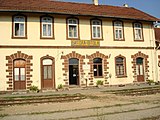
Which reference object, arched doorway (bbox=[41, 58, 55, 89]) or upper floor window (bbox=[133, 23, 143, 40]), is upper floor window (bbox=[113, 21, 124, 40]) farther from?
arched doorway (bbox=[41, 58, 55, 89])

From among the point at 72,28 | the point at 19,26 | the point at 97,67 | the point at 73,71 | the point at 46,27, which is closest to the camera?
the point at 19,26

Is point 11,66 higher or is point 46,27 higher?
point 46,27

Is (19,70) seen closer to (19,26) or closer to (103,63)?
(19,26)

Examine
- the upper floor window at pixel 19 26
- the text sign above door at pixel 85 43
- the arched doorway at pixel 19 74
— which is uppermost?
the upper floor window at pixel 19 26

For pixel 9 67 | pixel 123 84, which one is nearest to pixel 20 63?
pixel 9 67

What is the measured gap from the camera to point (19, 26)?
62.9ft

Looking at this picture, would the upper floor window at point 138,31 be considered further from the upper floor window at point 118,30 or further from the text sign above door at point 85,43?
the text sign above door at point 85,43

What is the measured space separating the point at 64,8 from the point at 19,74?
7483 mm

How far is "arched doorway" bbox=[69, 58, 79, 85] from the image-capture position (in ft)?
67.1

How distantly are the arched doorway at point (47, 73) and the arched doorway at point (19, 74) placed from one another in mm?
1589

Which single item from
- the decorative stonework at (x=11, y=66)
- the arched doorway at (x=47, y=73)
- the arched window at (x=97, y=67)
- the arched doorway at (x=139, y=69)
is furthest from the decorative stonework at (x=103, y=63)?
the decorative stonework at (x=11, y=66)

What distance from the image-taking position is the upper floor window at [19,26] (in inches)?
749

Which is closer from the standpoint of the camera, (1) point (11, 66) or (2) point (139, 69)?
(1) point (11, 66)

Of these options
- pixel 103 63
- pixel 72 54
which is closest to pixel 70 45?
pixel 72 54
